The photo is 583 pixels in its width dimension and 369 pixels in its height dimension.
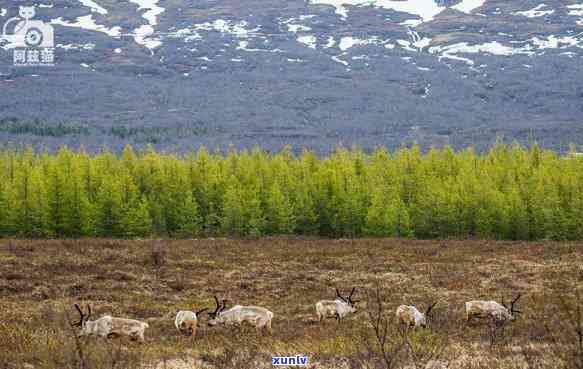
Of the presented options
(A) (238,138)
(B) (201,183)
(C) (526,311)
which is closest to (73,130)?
(A) (238,138)

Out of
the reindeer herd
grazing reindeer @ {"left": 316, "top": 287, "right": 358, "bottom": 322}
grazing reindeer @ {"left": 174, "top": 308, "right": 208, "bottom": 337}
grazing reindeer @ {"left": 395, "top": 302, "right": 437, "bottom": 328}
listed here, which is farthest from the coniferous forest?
grazing reindeer @ {"left": 174, "top": 308, "right": 208, "bottom": 337}

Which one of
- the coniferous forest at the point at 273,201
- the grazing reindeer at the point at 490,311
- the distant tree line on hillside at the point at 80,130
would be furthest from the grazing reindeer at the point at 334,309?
the distant tree line on hillside at the point at 80,130

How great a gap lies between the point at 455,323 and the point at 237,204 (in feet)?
126

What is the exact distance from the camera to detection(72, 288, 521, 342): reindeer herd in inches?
570

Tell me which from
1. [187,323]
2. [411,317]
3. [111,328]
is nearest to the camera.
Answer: [111,328]

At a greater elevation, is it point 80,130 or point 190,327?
point 190,327

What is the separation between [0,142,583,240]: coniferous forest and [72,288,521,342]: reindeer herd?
35.6m

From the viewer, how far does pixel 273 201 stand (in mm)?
56125

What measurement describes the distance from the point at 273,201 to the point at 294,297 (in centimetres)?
3192

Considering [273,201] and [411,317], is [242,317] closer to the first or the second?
[411,317]

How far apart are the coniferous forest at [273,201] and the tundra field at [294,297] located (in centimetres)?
1011

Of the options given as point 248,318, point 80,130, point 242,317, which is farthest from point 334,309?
point 80,130

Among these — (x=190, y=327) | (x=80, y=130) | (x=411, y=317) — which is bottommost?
(x=80, y=130)

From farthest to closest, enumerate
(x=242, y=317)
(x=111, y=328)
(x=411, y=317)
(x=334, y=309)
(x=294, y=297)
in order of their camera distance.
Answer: (x=294, y=297), (x=334, y=309), (x=411, y=317), (x=242, y=317), (x=111, y=328)
